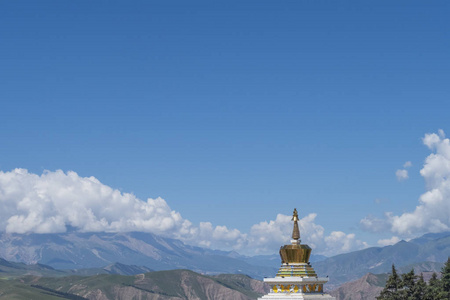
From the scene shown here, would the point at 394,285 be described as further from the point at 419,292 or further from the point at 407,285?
the point at 419,292

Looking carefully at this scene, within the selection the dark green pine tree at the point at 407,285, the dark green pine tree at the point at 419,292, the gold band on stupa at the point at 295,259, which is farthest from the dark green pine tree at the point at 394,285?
the gold band on stupa at the point at 295,259

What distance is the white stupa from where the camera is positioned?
40906mm

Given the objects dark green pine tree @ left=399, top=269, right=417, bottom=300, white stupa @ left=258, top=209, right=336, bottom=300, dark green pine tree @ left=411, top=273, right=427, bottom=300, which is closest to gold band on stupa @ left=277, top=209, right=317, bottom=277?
white stupa @ left=258, top=209, right=336, bottom=300

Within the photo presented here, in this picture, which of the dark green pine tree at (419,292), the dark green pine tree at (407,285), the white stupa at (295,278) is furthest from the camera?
the dark green pine tree at (407,285)

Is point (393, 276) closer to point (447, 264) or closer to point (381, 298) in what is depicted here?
point (381, 298)

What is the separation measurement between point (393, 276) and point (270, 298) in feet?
81.0

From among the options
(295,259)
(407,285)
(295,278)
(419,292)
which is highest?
(407,285)

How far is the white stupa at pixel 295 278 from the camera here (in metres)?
40.9

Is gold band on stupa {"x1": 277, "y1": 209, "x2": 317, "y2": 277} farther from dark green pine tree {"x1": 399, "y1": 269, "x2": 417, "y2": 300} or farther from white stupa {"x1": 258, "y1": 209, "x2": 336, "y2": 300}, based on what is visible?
dark green pine tree {"x1": 399, "y1": 269, "x2": 417, "y2": 300}

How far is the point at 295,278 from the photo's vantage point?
40.9m

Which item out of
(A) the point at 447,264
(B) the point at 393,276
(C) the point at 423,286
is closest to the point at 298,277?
(B) the point at 393,276

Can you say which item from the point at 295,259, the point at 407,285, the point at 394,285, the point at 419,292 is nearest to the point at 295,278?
the point at 295,259

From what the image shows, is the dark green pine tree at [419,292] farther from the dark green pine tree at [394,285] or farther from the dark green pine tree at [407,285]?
the dark green pine tree at [394,285]

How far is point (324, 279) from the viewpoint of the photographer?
4212 cm
